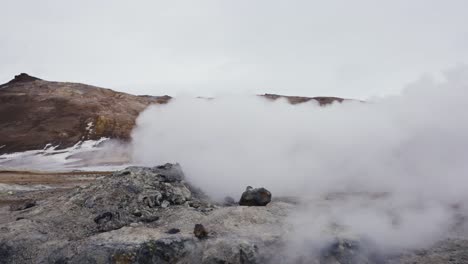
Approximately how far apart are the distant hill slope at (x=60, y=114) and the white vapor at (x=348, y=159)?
64.6 feet

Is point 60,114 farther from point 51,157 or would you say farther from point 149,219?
point 149,219

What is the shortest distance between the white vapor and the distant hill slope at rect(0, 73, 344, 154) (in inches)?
776

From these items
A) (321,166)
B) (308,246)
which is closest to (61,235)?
(308,246)

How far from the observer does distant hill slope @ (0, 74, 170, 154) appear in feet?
94.2

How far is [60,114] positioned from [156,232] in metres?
28.6

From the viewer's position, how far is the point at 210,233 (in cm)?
572

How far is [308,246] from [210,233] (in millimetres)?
1259

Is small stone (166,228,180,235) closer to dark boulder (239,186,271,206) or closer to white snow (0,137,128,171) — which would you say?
dark boulder (239,186,271,206)

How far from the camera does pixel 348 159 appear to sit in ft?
30.0

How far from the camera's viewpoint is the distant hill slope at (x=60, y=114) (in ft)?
94.0

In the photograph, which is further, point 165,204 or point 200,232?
point 165,204

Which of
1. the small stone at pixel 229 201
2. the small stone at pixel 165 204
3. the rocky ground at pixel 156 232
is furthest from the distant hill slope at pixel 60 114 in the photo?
the small stone at pixel 165 204

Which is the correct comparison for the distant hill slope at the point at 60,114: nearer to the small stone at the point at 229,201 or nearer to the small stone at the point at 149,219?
the small stone at the point at 229,201

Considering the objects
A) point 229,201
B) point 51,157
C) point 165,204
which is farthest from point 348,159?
point 51,157
